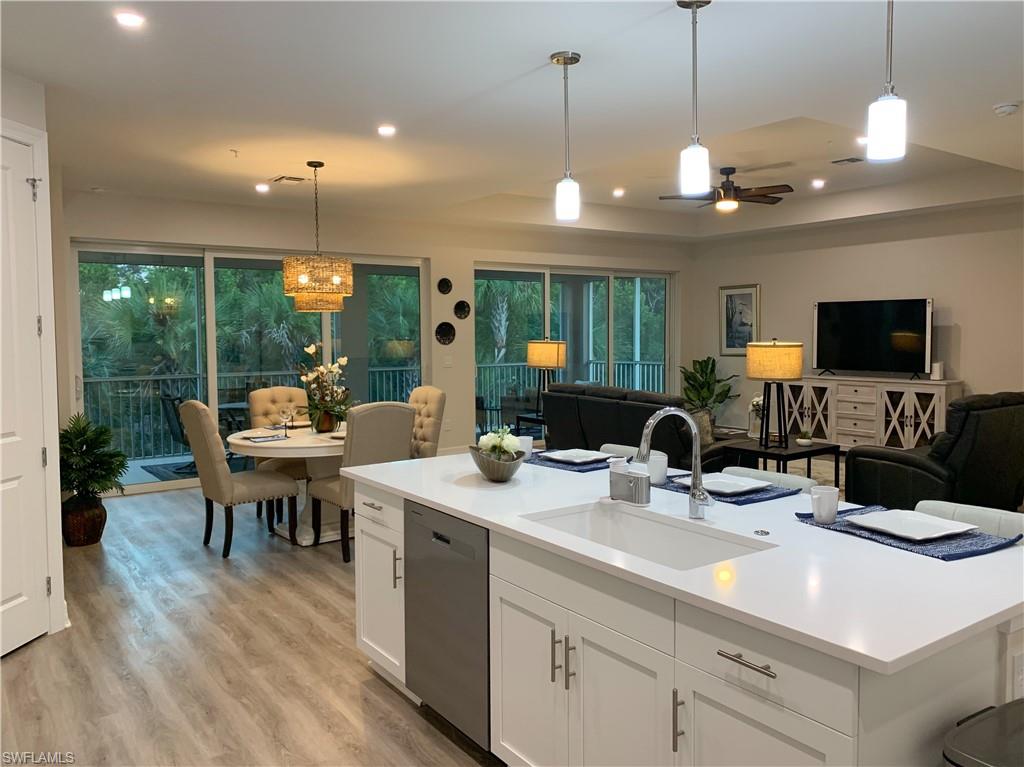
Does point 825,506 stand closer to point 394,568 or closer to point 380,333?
point 394,568

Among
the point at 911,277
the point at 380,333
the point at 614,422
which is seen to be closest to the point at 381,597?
the point at 614,422

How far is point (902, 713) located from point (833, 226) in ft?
26.2

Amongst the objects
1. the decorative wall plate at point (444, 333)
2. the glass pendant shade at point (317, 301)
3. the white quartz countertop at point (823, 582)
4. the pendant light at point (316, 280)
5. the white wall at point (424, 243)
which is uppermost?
the white wall at point (424, 243)

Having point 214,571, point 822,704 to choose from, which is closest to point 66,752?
point 214,571

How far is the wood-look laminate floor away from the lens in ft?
8.71

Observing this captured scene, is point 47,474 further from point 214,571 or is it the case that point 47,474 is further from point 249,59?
point 249,59

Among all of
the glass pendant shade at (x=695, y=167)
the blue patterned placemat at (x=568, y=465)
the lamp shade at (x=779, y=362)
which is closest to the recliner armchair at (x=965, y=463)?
the lamp shade at (x=779, y=362)

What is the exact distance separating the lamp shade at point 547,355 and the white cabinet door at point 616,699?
212 inches

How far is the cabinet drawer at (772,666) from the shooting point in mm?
1436

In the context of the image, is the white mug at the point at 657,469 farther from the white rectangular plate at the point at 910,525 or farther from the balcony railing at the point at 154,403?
the balcony railing at the point at 154,403

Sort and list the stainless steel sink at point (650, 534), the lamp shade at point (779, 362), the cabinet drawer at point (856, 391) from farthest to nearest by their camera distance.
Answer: the cabinet drawer at point (856, 391), the lamp shade at point (779, 362), the stainless steel sink at point (650, 534)

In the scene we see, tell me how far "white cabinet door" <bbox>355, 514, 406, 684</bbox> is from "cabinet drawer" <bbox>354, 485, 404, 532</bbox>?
0.03 m

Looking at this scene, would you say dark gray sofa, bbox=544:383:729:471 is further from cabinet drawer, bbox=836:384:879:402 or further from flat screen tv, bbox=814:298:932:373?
flat screen tv, bbox=814:298:932:373

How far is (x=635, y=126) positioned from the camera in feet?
14.6
